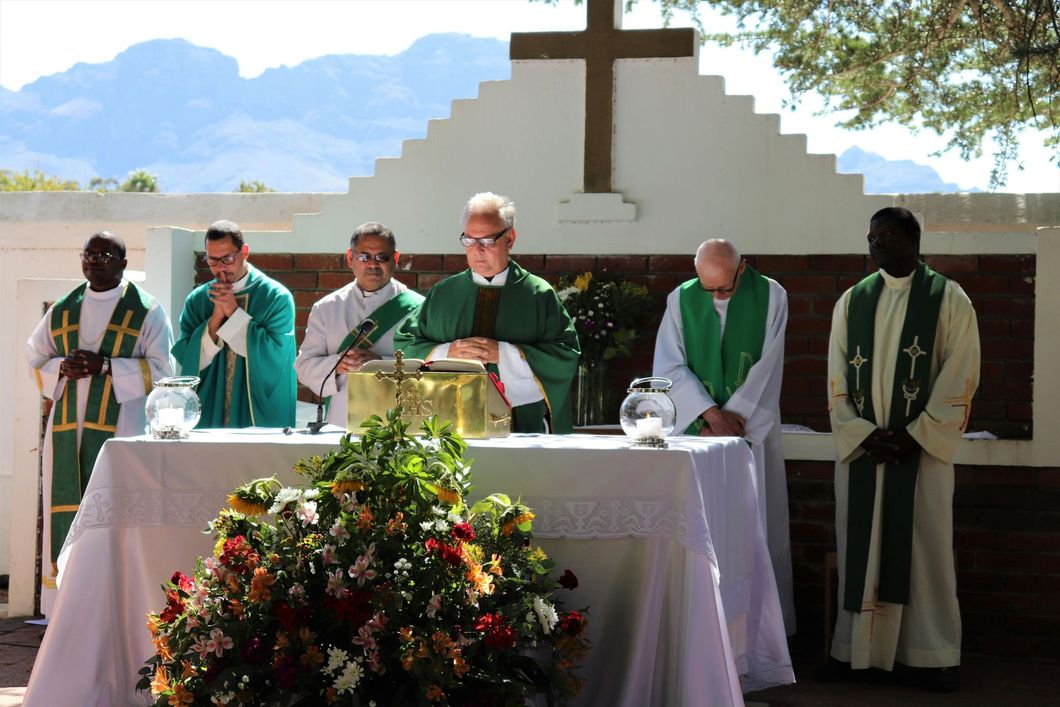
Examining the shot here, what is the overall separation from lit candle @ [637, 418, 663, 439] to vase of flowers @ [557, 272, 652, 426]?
2933 millimetres

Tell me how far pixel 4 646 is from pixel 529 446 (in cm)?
349

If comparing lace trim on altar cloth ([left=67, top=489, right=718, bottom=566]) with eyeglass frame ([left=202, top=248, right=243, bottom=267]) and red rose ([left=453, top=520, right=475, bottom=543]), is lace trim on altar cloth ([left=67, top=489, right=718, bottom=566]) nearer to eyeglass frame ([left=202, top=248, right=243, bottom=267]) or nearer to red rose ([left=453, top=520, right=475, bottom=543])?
red rose ([left=453, top=520, right=475, bottom=543])

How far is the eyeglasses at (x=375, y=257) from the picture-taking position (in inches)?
266

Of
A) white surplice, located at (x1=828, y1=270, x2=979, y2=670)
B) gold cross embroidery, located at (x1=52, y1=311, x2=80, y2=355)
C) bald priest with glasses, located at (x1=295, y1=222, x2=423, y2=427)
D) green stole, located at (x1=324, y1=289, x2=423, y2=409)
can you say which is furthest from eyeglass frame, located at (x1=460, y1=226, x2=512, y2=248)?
gold cross embroidery, located at (x1=52, y1=311, x2=80, y2=355)

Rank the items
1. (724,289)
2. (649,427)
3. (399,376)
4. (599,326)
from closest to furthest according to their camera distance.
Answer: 1. (649,427)
2. (399,376)
3. (724,289)
4. (599,326)

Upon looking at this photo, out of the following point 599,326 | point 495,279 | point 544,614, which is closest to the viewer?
point 544,614

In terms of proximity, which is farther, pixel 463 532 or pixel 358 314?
pixel 358 314

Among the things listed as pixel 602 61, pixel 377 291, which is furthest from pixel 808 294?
pixel 377 291

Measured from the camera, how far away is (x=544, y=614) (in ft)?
13.3

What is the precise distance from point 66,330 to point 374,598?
3.76 m

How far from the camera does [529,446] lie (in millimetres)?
4430

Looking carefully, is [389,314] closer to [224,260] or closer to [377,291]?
[377,291]

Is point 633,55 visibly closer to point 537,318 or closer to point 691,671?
point 537,318

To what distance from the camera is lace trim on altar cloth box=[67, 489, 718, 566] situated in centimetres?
427
